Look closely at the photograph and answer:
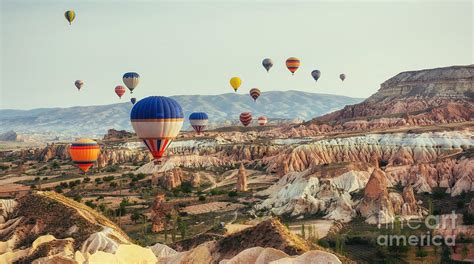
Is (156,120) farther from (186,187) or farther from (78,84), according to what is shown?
(78,84)

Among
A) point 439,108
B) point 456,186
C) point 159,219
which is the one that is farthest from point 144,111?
point 439,108

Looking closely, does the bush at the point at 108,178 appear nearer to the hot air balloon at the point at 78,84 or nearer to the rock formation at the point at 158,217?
the rock formation at the point at 158,217

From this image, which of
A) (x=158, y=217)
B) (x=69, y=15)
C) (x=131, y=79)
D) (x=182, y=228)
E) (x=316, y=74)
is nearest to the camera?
(x=182, y=228)

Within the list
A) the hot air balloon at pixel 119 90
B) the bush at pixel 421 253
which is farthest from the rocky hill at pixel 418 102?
the bush at pixel 421 253

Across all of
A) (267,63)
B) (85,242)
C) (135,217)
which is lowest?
(135,217)

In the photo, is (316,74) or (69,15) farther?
(316,74)

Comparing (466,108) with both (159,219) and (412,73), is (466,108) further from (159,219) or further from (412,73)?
(159,219)

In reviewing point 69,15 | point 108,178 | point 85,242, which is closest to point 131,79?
point 69,15
